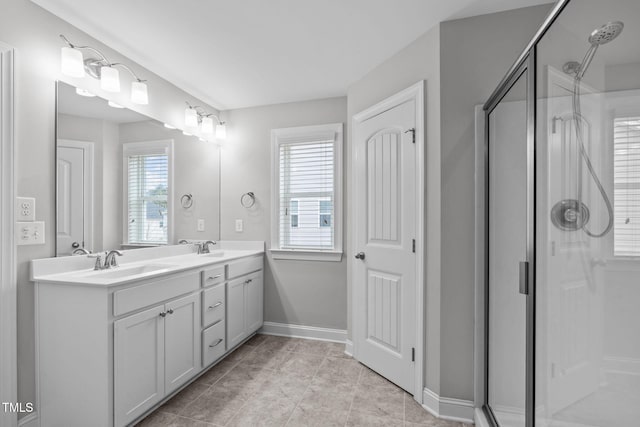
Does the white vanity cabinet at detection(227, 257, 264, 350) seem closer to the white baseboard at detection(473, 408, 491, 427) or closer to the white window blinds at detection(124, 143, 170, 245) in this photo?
the white window blinds at detection(124, 143, 170, 245)

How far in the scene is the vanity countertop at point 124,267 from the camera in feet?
5.49

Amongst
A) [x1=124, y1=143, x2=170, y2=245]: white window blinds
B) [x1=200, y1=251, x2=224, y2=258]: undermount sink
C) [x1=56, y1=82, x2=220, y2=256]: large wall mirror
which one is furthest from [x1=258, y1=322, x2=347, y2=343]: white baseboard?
[x1=124, y1=143, x2=170, y2=245]: white window blinds

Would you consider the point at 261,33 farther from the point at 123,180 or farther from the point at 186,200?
the point at 186,200

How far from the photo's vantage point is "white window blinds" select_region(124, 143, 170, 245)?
7.91 ft

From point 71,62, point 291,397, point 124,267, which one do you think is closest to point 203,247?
point 124,267

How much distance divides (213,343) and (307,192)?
5.38ft

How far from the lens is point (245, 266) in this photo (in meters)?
2.96

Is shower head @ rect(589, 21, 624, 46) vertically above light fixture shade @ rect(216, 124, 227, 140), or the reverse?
light fixture shade @ rect(216, 124, 227, 140)

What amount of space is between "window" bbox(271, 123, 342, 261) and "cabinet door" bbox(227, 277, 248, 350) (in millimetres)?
583

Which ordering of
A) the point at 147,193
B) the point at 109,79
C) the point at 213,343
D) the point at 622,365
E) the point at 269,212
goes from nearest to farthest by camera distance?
the point at 622,365 < the point at 109,79 < the point at 213,343 < the point at 147,193 < the point at 269,212

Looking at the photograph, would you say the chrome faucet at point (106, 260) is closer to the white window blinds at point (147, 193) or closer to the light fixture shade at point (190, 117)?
the white window blinds at point (147, 193)

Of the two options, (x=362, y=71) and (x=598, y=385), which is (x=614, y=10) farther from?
(x=362, y=71)

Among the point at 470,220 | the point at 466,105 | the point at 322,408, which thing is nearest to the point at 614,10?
the point at 466,105

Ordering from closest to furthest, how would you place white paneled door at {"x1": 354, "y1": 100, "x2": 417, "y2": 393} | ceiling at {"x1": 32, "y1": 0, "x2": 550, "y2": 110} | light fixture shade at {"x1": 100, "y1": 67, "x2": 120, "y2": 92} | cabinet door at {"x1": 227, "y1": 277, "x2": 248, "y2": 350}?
ceiling at {"x1": 32, "y1": 0, "x2": 550, "y2": 110}, light fixture shade at {"x1": 100, "y1": 67, "x2": 120, "y2": 92}, white paneled door at {"x1": 354, "y1": 100, "x2": 417, "y2": 393}, cabinet door at {"x1": 227, "y1": 277, "x2": 248, "y2": 350}
